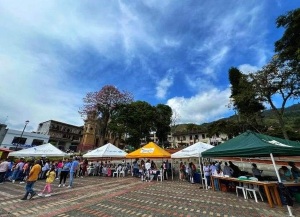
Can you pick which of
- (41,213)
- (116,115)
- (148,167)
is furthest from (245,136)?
(116,115)

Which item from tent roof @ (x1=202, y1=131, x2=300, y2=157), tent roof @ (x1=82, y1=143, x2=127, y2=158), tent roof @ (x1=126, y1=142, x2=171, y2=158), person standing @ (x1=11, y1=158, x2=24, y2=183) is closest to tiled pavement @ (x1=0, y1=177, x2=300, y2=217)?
tent roof @ (x1=202, y1=131, x2=300, y2=157)

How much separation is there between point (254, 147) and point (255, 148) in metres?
0.06

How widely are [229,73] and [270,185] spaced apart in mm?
36344

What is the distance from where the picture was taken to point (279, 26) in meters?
19.5

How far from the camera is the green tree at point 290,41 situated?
17.7 meters

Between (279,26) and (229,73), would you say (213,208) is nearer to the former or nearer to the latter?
(279,26)

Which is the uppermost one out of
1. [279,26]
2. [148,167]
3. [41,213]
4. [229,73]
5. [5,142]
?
[229,73]

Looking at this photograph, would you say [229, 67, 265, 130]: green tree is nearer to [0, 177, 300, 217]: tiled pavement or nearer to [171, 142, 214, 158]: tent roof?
[171, 142, 214, 158]: tent roof

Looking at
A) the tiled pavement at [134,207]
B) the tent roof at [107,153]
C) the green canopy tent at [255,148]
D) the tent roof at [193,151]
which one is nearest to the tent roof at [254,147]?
the green canopy tent at [255,148]

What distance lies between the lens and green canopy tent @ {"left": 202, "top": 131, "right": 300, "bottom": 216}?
6.90m

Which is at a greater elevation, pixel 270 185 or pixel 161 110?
pixel 161 110

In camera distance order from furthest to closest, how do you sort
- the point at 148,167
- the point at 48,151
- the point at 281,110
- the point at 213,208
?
the point at 281,110
the point at 48,151
the point at 148,167
the point at 213,208

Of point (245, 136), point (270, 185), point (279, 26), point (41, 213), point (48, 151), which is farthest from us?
point (279, 26)

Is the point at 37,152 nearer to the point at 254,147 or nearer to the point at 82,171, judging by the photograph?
the point at 82,171
